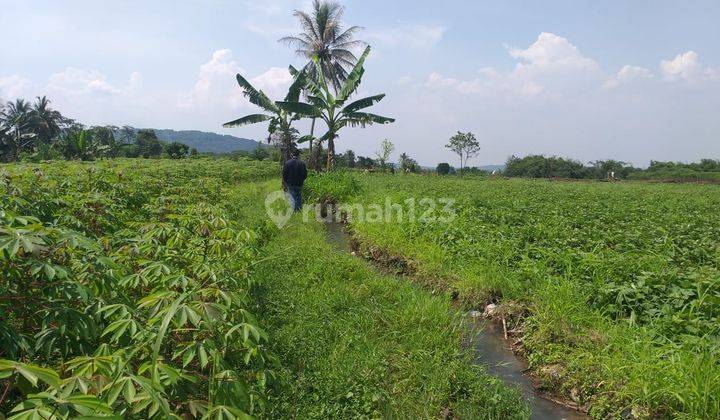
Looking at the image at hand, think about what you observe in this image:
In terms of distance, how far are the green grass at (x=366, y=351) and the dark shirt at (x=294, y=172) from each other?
4.34m

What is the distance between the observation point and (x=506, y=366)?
12.9ft

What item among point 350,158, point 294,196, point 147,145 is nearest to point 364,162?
point 350,158

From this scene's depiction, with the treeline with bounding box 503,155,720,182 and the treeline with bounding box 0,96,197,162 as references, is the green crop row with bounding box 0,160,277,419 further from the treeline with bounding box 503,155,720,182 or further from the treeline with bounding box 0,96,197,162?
the treeline with bounding box 503,155,720,182

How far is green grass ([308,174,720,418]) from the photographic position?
3.06m

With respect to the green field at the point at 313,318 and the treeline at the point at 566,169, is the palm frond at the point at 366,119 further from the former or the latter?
the treeline at the point at 566,169

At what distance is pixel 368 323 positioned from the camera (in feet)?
13.9

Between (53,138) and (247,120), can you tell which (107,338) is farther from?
(53,138)

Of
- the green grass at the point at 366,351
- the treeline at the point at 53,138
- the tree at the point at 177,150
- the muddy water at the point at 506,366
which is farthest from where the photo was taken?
the tree at the point at 177,150

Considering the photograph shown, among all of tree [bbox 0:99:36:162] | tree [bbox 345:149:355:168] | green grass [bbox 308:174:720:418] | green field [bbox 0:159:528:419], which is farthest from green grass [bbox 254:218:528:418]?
tree [bbox 345:149:355:168]

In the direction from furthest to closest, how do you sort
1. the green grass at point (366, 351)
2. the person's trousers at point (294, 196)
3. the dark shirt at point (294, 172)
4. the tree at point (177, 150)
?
the tree at point (177, 150) < the person's trousers at point (294, 196) < the dark shirt at point (294, 172) < the green grass at point (366, 351)

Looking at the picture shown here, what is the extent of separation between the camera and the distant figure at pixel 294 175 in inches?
377

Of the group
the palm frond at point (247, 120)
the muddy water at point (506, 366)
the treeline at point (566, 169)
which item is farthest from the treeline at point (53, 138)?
the treeline at point (566, 169)

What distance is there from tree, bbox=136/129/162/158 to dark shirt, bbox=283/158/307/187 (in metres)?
43.4

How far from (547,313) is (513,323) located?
0.49 meters
